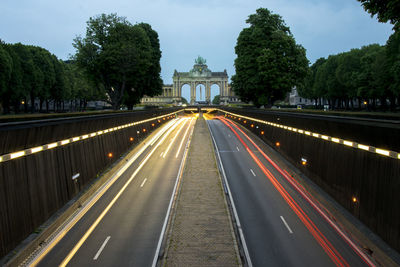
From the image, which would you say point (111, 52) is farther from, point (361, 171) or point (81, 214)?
point (361, 171)

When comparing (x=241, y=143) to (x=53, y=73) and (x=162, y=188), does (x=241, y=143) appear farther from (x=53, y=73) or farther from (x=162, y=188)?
(x=53, y=73)

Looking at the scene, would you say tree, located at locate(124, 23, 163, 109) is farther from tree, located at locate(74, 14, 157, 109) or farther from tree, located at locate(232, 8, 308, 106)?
tree, located at locate(232, 8, 308, 106)

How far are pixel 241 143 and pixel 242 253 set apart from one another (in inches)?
1207

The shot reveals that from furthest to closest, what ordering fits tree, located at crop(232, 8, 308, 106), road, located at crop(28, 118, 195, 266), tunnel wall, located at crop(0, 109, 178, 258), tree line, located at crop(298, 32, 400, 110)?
tree, located at crop(232, 8, 308, 106), tree line, located at crop(298, 32, 400, 110), road, located at crop(28, 118, 195, 266), tunnel wall, located at crop(0, 109, 178, 258)

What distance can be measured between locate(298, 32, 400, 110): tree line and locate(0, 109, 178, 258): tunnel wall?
4401cm

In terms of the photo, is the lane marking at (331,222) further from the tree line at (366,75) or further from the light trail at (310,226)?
the tree line at (366,75)

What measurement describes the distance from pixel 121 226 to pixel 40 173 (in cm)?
479

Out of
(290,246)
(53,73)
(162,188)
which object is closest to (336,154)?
(290,246)

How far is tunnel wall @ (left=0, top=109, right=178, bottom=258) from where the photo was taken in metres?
12.6

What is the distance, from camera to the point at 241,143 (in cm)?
4353

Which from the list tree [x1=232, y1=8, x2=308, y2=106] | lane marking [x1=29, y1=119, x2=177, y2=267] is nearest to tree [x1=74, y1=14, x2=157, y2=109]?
tree [x1=232, y1=8, x2=308, y2=106]

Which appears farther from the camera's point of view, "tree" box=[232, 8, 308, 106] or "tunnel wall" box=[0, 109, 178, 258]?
"tree" box=[232, 8, 308, 106]

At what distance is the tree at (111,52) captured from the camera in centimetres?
5544

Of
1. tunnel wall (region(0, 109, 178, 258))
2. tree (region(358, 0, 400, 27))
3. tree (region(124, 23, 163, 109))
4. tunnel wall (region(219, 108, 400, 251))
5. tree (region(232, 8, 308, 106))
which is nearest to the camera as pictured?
tunnel wall (region(0, 109, 178, 258))
